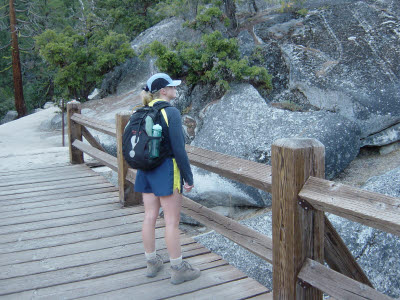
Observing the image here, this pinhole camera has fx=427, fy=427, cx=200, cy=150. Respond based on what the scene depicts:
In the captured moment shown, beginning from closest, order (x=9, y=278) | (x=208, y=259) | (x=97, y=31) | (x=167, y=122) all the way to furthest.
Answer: (x=167, y=122)
(x=9, y=278)
(x=208, y=259)
(x=97, y=31)

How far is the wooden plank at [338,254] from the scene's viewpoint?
247cm

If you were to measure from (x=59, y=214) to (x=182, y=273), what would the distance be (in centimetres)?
222

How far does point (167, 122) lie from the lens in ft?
9.38

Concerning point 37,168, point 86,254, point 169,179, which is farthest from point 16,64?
point 169,179

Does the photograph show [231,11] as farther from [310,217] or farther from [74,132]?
[310,217]

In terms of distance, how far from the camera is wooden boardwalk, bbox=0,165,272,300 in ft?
9.86

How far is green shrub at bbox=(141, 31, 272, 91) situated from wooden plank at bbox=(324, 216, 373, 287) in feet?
19.6

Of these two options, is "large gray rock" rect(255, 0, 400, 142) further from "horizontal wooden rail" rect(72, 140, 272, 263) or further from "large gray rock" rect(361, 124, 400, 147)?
"horizontal wooden rail" rect(72, 140, 272, 263)

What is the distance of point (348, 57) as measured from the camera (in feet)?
27.2

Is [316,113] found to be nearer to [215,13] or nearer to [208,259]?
[215,13]

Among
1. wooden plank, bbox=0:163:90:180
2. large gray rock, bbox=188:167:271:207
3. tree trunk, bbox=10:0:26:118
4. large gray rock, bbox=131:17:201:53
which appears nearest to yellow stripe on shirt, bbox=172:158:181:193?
large gray rock, bbox=188:167:271:207

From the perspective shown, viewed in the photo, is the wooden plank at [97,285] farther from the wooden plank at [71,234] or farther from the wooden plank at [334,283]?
the wooden plank at [334,283]

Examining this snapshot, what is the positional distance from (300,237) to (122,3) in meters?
15.5

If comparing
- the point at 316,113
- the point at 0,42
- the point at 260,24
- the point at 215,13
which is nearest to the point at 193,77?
the point at 215,13
